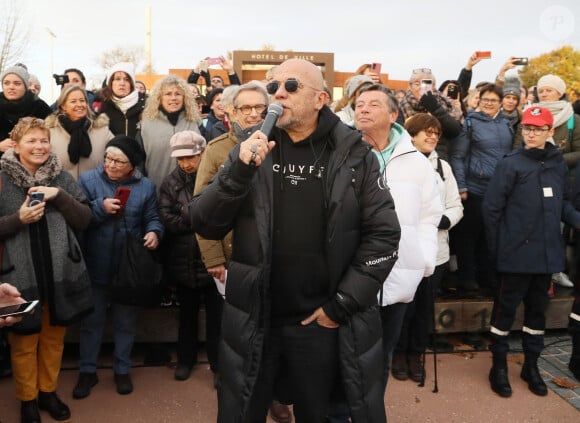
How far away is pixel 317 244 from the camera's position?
8.11 feet

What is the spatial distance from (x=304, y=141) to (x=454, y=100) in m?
4.03

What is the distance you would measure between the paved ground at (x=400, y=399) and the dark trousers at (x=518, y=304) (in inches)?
15.5

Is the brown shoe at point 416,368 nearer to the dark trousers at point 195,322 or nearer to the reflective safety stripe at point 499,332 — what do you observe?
the reflective safety stripe at point 499,332

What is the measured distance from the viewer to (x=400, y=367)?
452 centimetres

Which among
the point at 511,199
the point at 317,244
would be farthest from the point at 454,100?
the point at 317,244

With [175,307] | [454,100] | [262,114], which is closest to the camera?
[262,114]

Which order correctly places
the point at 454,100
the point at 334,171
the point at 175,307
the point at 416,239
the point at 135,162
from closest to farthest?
the point at 334,171
the point at 416,239
the point at 135,162
the point at 175,307
the point at 454,100

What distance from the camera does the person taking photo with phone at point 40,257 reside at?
11.2ft

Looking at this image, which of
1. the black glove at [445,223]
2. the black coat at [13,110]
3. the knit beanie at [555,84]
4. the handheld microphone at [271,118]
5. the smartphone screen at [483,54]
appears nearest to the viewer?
the handheld microphone at [271,118]

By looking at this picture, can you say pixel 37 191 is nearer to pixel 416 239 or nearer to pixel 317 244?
pixel 317 244

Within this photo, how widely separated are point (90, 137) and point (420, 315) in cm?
338

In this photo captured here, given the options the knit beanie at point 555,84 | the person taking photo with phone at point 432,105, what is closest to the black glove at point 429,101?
the person taking photo with phone at point 432,105

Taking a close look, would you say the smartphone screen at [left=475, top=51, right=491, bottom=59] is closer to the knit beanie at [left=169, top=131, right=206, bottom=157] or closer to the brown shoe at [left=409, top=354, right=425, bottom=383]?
the brown shoe at [left=409, top=354, right=425, bottom=383]

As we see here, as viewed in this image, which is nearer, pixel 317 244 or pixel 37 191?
pixel 317 244
